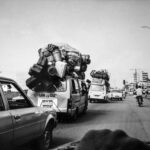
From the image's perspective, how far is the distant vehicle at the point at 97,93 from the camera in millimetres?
32156

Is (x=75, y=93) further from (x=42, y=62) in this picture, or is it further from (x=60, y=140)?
(x=60, y=140)

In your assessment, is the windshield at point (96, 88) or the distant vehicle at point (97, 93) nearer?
the distant vehicle at point (97, 93)

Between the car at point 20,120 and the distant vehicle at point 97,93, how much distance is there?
2569 centimetres

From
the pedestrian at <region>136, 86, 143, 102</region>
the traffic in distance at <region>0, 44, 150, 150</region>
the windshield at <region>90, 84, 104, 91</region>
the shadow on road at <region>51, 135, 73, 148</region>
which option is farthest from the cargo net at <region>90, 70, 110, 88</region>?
the shadow on road at <region>51, 135, 73, 148</region>

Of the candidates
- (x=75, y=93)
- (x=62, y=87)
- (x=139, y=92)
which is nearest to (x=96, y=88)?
(x=139, y=92)

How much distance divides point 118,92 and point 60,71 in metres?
32.4

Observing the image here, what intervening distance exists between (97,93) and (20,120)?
2766 centimetres

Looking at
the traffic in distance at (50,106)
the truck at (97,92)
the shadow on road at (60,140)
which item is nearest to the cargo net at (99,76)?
the truck at (97,92)

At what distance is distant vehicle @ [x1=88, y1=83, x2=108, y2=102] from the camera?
32156mm

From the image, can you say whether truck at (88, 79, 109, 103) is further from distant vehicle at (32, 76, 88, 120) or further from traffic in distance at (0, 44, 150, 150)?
distant vehicle at (32, 76, 88, 120)

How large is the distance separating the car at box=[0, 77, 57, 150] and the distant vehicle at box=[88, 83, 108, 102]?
25.7m

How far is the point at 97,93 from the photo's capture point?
106ft

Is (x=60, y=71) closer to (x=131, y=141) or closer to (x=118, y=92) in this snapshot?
(x=131, y=141)

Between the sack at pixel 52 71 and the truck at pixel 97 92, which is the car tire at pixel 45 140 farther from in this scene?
the truck at pixel 97 92
